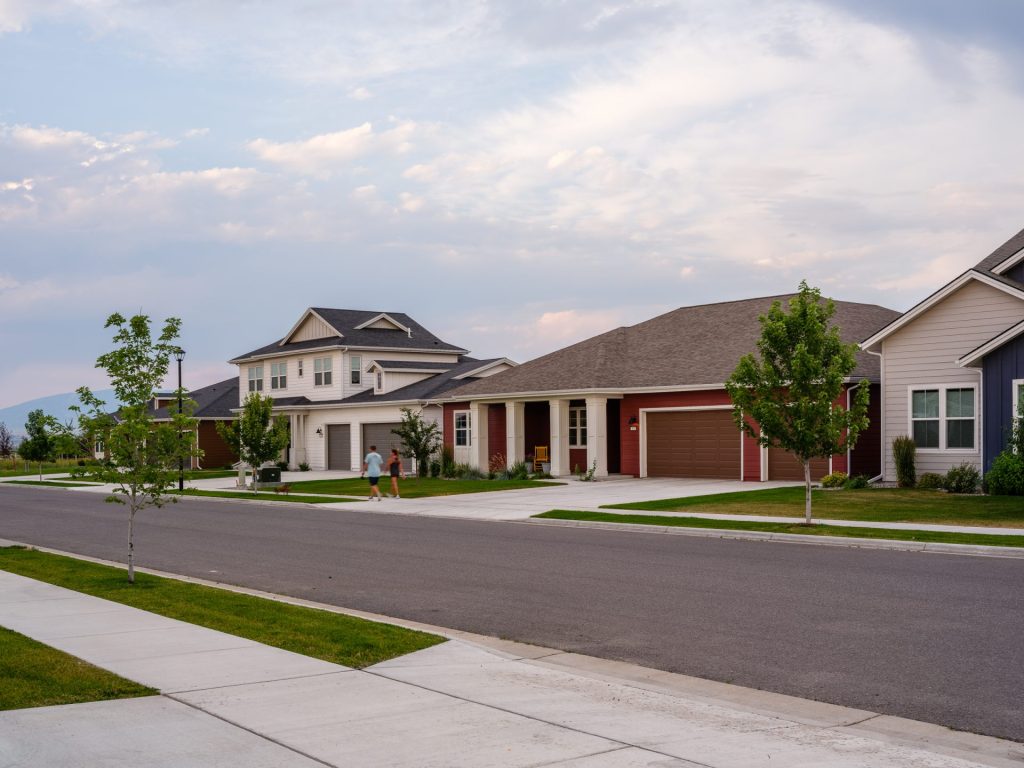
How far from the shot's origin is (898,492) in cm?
2719

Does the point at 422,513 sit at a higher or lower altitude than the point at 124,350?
lower

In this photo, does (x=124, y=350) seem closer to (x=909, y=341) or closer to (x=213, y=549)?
(x=213, y=549)

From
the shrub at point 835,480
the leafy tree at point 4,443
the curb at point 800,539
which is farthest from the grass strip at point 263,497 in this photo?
the leafy tree at point 4,443

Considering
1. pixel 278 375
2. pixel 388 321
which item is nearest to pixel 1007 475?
pixel 388 321

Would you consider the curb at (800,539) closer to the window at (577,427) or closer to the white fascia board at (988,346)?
the white fascia board at (988,346)

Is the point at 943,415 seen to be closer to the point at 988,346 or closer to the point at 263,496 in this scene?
the point at 988,346

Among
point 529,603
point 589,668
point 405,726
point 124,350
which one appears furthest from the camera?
point 124,350

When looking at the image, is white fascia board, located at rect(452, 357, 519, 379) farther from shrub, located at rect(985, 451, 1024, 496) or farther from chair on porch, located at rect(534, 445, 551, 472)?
shrub, located at rect(985, 451, 1024, 496)

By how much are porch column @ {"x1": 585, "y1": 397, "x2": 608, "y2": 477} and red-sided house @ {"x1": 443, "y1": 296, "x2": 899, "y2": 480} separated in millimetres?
Answer: 35

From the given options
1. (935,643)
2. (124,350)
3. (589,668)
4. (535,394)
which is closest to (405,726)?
(589,668)

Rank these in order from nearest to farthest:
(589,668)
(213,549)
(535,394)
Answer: (589,668)
(213,549)
(535,394)

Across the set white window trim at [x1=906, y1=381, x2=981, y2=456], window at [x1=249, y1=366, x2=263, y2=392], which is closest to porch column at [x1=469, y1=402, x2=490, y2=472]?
white window trim at [x1=906, y1=381, x2=981, y2=456]

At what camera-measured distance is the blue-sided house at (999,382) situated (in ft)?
82.6

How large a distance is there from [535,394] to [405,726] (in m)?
31.9
